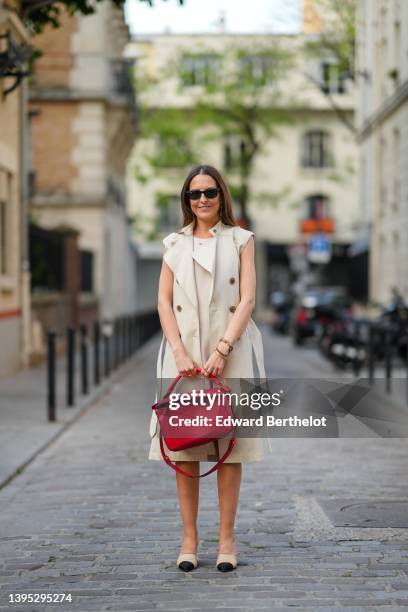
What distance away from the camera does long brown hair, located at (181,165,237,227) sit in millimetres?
5430

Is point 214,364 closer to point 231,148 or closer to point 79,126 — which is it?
point 79,126

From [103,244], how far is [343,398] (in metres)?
27.3

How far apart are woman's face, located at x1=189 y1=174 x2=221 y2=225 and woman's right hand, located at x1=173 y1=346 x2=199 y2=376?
0.68 metres

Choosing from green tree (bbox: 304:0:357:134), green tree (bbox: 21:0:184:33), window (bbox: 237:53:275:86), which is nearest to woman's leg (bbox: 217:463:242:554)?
green tree (bbox: 21:0:184:33)

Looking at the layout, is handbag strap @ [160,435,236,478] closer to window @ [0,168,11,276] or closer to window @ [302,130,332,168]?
window @ [0,168,11,276]

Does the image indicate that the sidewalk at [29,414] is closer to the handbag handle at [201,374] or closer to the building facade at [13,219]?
the building facade at [13,219]

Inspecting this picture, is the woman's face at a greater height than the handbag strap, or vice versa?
the woman's face

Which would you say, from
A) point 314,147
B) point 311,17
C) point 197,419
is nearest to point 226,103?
point 314,147

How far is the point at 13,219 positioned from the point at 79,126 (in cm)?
1394

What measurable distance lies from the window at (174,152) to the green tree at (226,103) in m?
0.05

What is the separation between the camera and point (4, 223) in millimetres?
18562

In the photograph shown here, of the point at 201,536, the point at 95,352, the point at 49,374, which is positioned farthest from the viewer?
the point at 95,352

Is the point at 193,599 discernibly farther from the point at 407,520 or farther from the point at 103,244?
the point at 103,244

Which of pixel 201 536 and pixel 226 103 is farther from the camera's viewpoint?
pixel 226 103
